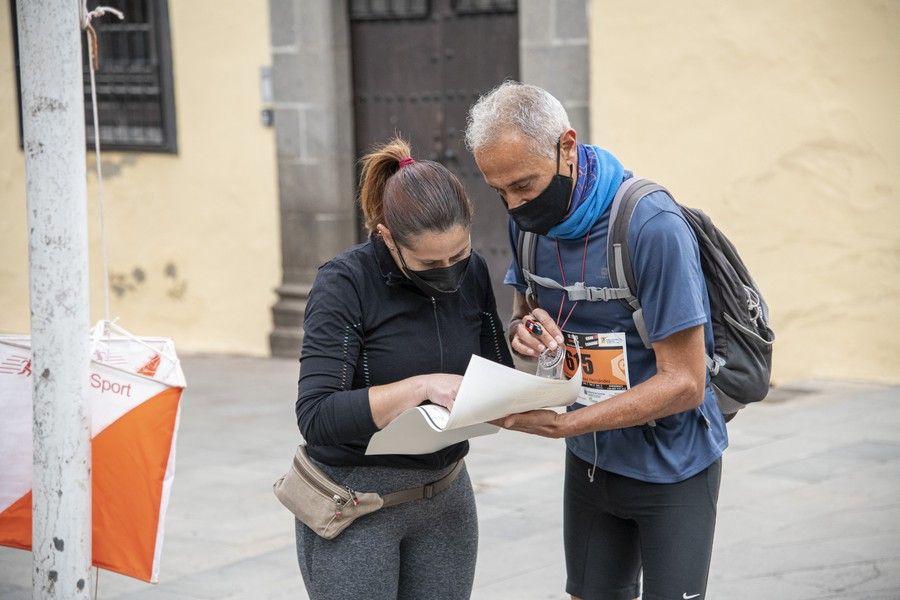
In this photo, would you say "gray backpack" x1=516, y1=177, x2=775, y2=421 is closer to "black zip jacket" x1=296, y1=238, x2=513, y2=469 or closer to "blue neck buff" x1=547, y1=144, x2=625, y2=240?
"blue neck buff" x1=547, y1=144, x2=625, y2=240

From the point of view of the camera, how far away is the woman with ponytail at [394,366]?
8.60 feet

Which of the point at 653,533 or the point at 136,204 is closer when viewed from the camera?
the point at 653,533

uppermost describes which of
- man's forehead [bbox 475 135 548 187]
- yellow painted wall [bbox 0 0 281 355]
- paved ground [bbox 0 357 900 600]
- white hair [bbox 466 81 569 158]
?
white hair [bbox 466 81 569 158]

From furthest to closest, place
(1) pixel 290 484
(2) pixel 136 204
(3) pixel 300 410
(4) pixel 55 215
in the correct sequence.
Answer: (2) pixel 136 204 → (4) pixel 55 215 → (1) pixel 290 484 → (3) pixel 300 410

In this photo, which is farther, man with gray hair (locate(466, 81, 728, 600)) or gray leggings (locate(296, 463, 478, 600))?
gray leggings (locate(296, 463, 478, 600))

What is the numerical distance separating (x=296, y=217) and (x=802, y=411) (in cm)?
424

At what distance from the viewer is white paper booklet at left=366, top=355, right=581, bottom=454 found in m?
2.46

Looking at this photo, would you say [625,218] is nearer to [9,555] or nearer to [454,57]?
[9,555]

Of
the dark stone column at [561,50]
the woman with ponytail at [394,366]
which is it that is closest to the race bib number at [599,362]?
the woman with ponytail at [394,366]

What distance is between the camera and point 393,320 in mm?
2744

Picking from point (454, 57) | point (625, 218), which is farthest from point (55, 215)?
point (454, 57)

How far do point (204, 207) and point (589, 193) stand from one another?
770 centimetres

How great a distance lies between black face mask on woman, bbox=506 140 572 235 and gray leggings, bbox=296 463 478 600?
0.60 metres

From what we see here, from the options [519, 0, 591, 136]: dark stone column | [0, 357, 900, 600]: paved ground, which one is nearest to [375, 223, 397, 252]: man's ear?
[0, 357, 900, 600]: paved ground
